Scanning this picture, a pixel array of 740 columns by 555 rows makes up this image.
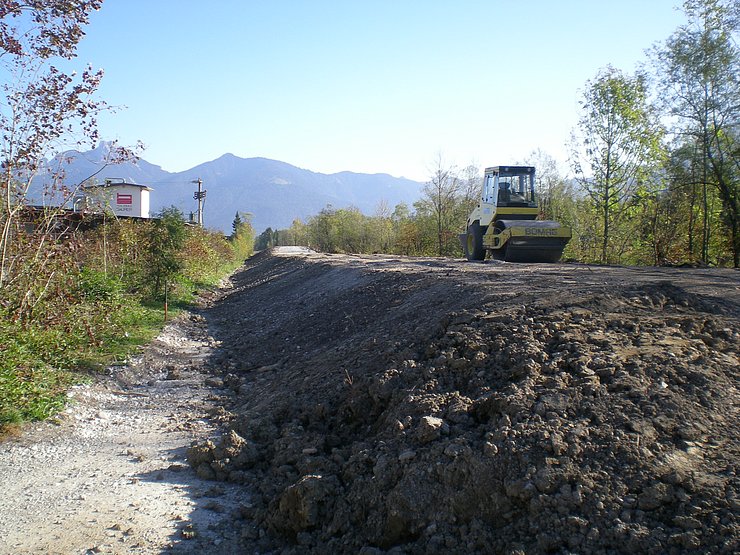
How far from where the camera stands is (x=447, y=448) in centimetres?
412

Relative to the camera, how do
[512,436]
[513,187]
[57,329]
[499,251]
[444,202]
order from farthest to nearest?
[444,202], [513,187], [499,251], [57,329], [512,436]

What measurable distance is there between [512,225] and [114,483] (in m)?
13.3

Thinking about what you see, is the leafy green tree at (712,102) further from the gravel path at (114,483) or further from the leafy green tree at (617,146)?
the gravel path at (114,483)

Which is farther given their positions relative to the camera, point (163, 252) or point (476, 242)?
point (476, 242)

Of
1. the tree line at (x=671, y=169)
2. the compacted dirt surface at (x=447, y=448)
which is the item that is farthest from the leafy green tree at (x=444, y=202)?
the compacted dirt surface at (x=447, y=448)

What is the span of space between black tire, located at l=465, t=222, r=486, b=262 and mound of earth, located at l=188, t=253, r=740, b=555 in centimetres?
1201

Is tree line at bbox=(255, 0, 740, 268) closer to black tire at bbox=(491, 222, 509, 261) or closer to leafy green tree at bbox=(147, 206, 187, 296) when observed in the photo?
black tire at bbox=(491, 222, 509, 261)

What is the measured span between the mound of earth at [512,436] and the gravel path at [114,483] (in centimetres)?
30

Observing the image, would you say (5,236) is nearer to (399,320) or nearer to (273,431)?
(273,431)

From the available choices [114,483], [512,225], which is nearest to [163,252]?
[512,225]

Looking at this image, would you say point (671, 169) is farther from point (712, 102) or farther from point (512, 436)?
point (512, 436)

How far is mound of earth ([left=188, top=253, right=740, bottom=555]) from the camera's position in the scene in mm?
3412

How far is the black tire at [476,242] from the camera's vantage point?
1928 centimetres

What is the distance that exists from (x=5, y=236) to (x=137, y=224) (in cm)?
1064
